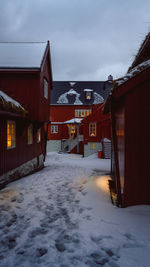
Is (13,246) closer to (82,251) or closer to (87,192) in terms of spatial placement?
(82,251)

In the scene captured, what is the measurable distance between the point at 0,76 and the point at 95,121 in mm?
13261

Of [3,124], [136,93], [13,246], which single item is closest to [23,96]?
[3,124]

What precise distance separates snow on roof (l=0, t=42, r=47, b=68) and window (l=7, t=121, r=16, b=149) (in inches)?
160

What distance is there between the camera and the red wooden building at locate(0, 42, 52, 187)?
26.3 feet

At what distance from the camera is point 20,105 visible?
31.2 feet

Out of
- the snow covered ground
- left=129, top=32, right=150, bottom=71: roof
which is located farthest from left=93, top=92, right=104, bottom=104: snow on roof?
the snow covered ground

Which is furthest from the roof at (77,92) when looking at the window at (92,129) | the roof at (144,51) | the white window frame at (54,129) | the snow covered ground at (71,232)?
the snow covered ground at (71,232)

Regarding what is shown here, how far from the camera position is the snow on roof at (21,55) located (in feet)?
34.5

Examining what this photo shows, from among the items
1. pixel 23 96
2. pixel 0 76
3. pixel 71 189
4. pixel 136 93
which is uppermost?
pixel 0 76

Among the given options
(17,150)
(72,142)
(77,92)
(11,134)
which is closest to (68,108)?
(77,92)

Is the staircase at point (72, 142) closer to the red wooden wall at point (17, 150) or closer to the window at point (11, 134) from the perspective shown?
the red wooden wall at point (17, 150)

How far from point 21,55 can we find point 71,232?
11.3 meters

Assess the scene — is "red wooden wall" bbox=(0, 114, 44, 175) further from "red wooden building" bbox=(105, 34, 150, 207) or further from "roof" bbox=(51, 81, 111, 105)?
"roof" bbox=(51, 81, 111, 105)

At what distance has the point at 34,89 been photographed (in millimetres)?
10523
